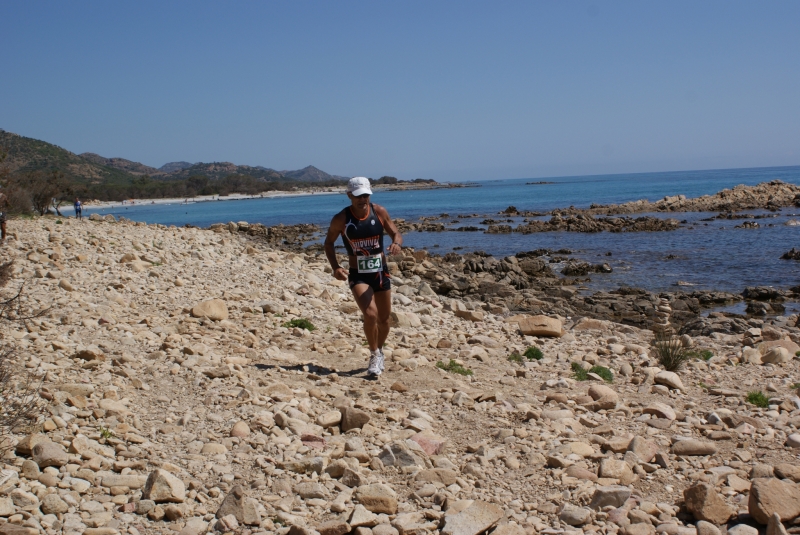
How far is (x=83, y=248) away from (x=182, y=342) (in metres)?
7.20

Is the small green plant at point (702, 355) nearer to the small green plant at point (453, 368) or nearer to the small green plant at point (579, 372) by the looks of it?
the small green plant at point (579, 372)

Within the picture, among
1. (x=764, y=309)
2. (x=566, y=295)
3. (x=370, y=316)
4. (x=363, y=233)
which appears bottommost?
(x=764, y=309)

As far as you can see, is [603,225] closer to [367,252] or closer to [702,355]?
[702,355]

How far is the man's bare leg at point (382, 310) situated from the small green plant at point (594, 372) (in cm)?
218

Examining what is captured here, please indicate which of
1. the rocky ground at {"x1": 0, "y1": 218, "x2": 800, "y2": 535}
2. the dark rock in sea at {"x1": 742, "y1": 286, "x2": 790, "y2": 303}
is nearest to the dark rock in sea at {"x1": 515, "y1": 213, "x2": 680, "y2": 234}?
the dark rock in sea at {"x1": 742, "y1": 286, "x2": 790, "y2": 303}

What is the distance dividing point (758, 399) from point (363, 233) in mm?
4051

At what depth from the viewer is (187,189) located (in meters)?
118

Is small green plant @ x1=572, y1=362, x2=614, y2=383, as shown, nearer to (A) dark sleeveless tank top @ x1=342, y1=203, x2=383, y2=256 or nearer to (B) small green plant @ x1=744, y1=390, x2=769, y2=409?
(B) small green plant @ x1=744, y1=390, x2=769, y2=409

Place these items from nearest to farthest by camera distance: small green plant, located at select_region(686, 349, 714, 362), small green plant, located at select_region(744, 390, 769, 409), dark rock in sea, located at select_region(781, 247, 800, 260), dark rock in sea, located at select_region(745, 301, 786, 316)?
1. small green plant, located at select_region(744, 390, 769, 409)
2. small green plant, located at select_region(686, 349, 714, 362)
3. dark rock in sea, located at select_region(745, 301, 786, 316)
4. dark rock in sea, located at select_region(781, 247, 800, 260)

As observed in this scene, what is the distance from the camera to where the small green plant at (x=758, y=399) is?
6059 mm

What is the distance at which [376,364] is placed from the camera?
257 inches

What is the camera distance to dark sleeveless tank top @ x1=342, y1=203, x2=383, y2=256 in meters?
6.45

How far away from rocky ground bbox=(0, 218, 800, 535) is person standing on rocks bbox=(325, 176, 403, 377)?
0.53 m

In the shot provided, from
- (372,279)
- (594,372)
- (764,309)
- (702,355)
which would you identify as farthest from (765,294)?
(372,279)
